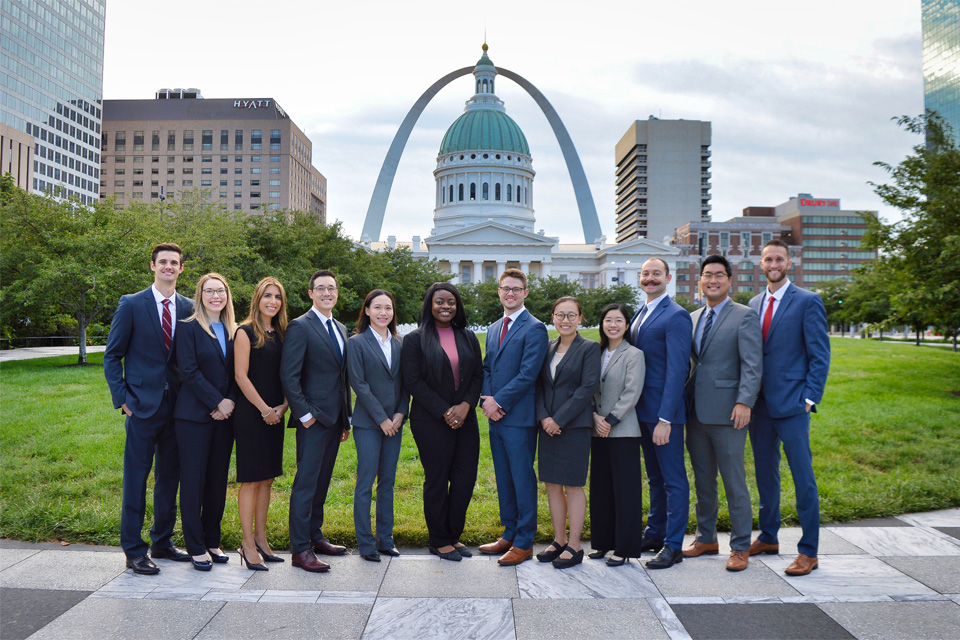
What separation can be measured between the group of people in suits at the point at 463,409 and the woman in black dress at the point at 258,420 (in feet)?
0.06

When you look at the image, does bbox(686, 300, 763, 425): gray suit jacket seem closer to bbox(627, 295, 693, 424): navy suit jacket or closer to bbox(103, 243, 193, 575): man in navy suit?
bbox(627, 295, 693, 424): navy suit jacket

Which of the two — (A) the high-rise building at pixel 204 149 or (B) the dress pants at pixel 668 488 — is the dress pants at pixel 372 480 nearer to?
(B) the dress pants at pixel 668 488

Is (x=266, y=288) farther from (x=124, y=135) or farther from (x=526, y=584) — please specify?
(x=124, y=135)

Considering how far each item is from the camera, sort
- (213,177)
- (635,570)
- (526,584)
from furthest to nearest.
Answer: (213,177) < (635,570) < (526,584)

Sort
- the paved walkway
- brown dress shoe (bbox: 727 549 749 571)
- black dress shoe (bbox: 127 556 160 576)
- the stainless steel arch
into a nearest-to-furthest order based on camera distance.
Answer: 1. the paved walkway
2. black dress shoe (bbox: 127 556 160 576)
3. brown dress shoe (bbox: 727 549 749 571)
4. the stainless steel arch

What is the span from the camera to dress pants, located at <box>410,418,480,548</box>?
19.4ft

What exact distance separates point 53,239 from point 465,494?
21.7m

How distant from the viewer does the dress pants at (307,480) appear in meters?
5.69

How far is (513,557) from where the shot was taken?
224 inches

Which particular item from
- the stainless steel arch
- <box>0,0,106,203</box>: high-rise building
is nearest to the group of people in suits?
the stainless steel arch

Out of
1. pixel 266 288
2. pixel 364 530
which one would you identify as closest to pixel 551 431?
pixel 364 530

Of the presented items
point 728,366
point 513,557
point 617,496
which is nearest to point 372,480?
point 513,557

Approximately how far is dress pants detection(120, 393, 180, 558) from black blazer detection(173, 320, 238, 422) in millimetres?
234

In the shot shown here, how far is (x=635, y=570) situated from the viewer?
18.3ft
